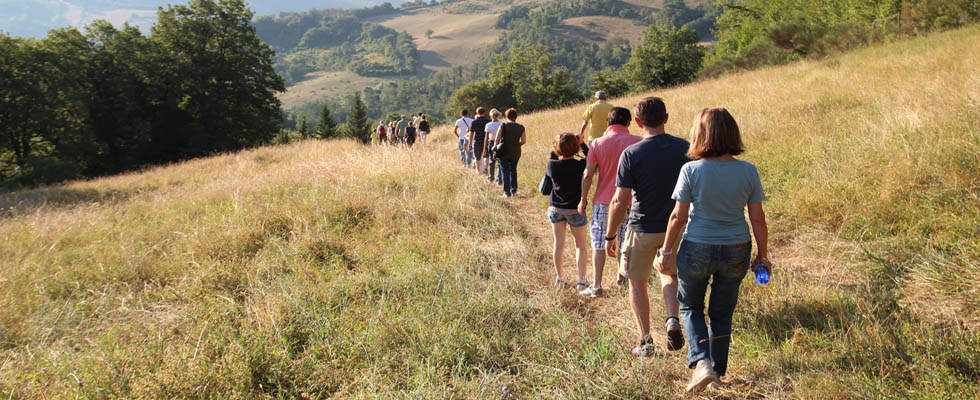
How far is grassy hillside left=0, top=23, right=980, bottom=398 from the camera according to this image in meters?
2.69

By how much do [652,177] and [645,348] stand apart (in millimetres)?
1175

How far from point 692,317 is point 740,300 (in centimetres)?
111

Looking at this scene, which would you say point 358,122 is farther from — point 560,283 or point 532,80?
point 560,283

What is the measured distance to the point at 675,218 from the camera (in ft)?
8.44

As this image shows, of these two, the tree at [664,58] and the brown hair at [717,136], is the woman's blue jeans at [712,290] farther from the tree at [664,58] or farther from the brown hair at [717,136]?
the tree at [664,58]

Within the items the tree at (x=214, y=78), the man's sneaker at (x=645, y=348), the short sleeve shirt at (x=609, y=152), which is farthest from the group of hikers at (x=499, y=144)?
the tree at (x=214, y=78)

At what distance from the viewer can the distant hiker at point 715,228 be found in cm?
240

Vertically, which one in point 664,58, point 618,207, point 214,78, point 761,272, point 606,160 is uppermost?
point 214,78

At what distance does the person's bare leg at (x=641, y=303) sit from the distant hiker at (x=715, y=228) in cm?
48

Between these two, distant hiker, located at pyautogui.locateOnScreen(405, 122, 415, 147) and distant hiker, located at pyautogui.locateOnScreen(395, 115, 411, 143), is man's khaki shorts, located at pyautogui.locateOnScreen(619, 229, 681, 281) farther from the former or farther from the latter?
distant hiker, located at pyautogui.locateOnScreen(395, 115, 411, 143)

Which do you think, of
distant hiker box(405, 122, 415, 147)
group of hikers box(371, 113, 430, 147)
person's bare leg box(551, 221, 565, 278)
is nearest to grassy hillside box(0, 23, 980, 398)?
person's bare leg box(551, 221, 565, 278)

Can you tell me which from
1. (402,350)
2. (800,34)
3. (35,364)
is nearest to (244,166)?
(35,364)

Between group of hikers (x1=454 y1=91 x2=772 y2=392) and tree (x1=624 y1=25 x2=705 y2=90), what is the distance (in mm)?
49180

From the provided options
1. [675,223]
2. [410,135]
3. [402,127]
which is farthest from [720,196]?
[402,127]
